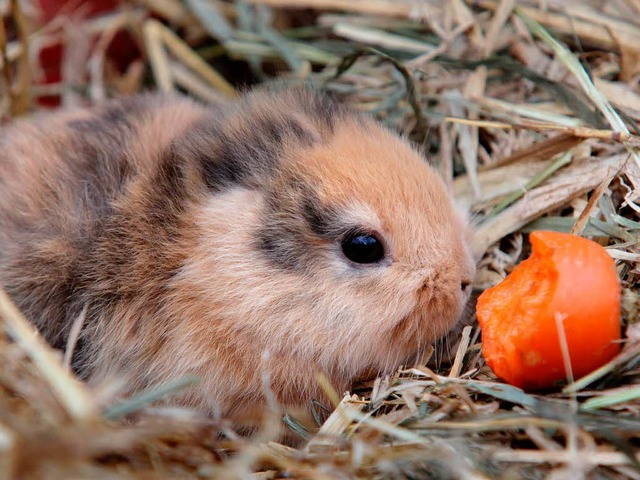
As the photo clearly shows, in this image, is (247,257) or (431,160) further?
(431,160)

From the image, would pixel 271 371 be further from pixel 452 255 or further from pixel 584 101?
pixel 584 101

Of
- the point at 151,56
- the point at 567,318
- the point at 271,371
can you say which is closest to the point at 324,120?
the point at 271,371

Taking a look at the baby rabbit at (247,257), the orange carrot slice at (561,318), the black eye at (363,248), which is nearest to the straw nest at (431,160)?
the orange carrot slice at (561,318)

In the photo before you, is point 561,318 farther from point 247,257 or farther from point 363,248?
point 247,257

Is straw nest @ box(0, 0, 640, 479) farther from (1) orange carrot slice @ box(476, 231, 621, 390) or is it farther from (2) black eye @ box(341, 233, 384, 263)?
(2) black eye @ box(341, 233, 384, 263)

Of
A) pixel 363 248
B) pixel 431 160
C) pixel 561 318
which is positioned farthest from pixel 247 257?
pixel 431 160

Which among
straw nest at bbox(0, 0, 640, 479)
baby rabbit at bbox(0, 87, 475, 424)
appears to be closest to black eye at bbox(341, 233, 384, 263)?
baby rabbit at bbox(0, 87, 475, 424)
